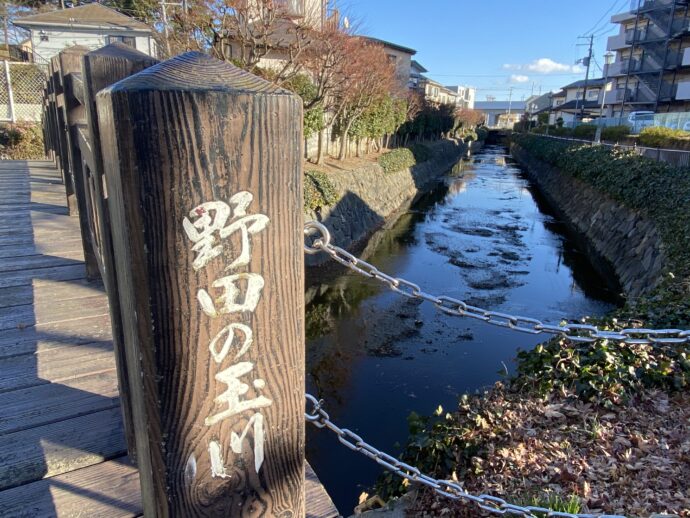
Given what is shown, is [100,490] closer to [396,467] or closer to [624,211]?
[396,467]

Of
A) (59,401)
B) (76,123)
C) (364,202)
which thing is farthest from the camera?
(364,202)

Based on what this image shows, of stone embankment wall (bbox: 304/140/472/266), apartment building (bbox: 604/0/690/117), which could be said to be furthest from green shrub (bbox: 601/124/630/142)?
apartment building (bbox: 604/0/690/117)

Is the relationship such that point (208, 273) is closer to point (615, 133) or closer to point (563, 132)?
point (615, 133)

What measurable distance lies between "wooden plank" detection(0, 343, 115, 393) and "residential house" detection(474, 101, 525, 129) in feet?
369

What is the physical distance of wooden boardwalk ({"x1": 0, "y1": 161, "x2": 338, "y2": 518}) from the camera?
60.0 inches

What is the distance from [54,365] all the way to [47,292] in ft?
3.34

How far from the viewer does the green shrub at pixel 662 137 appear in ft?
47.6

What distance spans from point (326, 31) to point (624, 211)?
10.1 meters

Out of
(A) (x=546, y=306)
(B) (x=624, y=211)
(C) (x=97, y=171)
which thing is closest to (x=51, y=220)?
(C) (x=97, y=171)

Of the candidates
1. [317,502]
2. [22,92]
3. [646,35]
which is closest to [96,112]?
[317,502]

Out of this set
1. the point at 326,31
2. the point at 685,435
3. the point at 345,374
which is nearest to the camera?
the point at 685,435

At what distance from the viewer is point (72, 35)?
2036cm

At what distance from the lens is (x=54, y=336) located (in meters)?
2.48

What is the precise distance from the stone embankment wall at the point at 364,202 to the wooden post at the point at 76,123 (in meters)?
6.16
